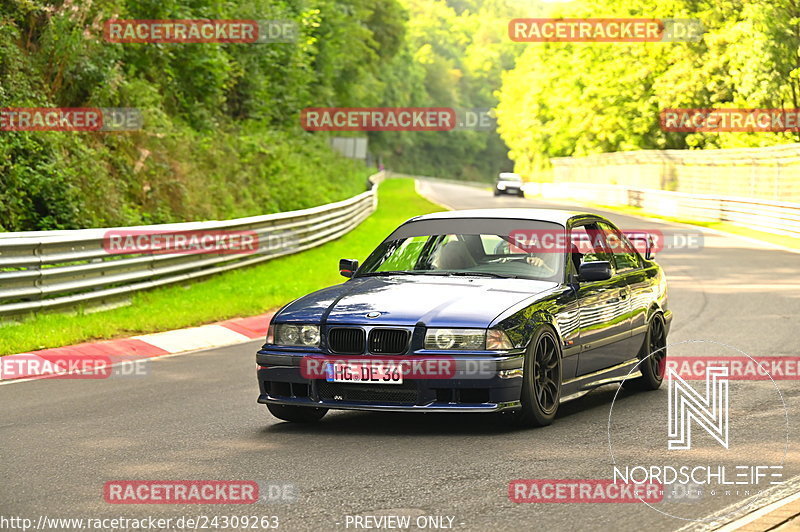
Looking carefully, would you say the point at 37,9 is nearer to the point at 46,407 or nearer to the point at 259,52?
the point at 46,407

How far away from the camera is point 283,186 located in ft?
116

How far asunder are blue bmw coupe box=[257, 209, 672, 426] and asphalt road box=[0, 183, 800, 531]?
0.28 meters

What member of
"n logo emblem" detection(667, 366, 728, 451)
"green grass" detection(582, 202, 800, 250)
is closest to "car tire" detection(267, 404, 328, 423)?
"n logo emblem" detection(667, 366, 728, 451)

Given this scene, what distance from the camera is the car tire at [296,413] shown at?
879 centimetres

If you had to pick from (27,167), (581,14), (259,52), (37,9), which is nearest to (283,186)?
(259,52)

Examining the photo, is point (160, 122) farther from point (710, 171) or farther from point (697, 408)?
point (710, 171)

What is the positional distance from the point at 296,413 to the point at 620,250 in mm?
3375

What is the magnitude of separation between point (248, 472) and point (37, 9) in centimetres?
1711

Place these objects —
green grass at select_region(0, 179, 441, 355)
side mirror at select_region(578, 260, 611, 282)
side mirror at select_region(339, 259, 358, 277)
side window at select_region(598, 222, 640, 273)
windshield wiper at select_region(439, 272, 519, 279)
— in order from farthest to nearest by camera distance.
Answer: green grass at select_region(0, 179, 441, 355) < side window at select_region(598, 222, 640, 273) < side mirror at select_region(339, 259, 358, 277) < windshield wiper at select_region(439, 272, 519, 279) < side mirror at select_region(578, 260, 611, 282)

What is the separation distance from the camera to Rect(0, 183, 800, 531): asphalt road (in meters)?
6.19

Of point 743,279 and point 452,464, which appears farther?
point 743,279

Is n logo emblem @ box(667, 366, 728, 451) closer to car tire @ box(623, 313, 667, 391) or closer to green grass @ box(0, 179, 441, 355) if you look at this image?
car tire @ box(623, 313, 667, 391)

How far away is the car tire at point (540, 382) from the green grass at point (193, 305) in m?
6.23

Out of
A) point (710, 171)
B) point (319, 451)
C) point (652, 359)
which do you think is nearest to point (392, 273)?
point (319, 451)
